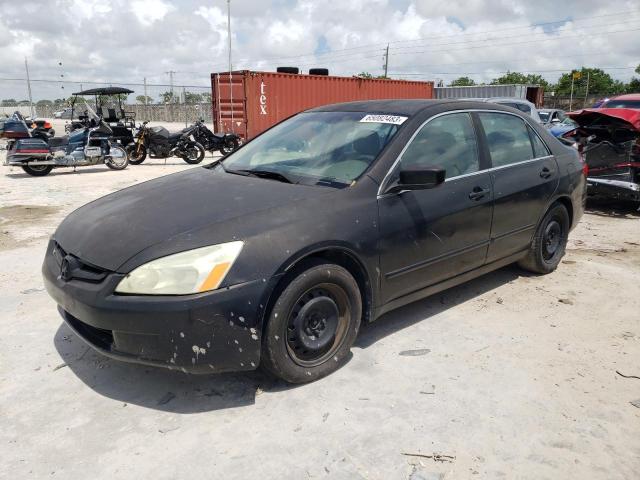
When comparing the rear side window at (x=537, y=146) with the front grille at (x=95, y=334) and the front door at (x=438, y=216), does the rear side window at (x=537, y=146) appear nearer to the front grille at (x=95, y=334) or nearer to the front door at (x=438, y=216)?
the front door at (x=438, y=216)

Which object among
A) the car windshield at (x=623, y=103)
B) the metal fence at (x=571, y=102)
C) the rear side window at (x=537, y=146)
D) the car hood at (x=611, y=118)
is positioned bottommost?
the rear side window at (x=537, y=146)

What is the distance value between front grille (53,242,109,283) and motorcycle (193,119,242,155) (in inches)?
488

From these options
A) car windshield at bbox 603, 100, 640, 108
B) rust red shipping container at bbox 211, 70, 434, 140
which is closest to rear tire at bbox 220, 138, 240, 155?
rust red shipping container at bbox 211, 70, 434, 140

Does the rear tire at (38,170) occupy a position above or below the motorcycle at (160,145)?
below

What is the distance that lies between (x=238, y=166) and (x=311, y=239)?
4.37 ft

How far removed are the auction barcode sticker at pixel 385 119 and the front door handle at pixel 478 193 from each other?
2.47 ft

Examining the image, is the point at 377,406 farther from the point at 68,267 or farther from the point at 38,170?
the point at 38,170

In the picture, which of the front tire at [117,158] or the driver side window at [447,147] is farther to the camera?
the front tire at [117,158]

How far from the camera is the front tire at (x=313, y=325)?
2.76 metres

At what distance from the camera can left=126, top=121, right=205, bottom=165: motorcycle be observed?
14.0m

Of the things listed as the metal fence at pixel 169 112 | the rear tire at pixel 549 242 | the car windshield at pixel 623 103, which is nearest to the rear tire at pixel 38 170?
the rear tire at pixel 549 242

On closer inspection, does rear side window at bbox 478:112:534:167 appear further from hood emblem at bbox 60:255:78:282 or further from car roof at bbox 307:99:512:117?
hood emblem at bbox 60:255:78:282

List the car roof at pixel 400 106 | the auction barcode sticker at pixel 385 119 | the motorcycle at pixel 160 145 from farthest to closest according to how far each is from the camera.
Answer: the motorcycle at pixel 160 145 → the car roof at pixel 400 106 → the auction barcode sticker at pixel 385 119

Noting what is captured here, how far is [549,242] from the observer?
4.87 metres
